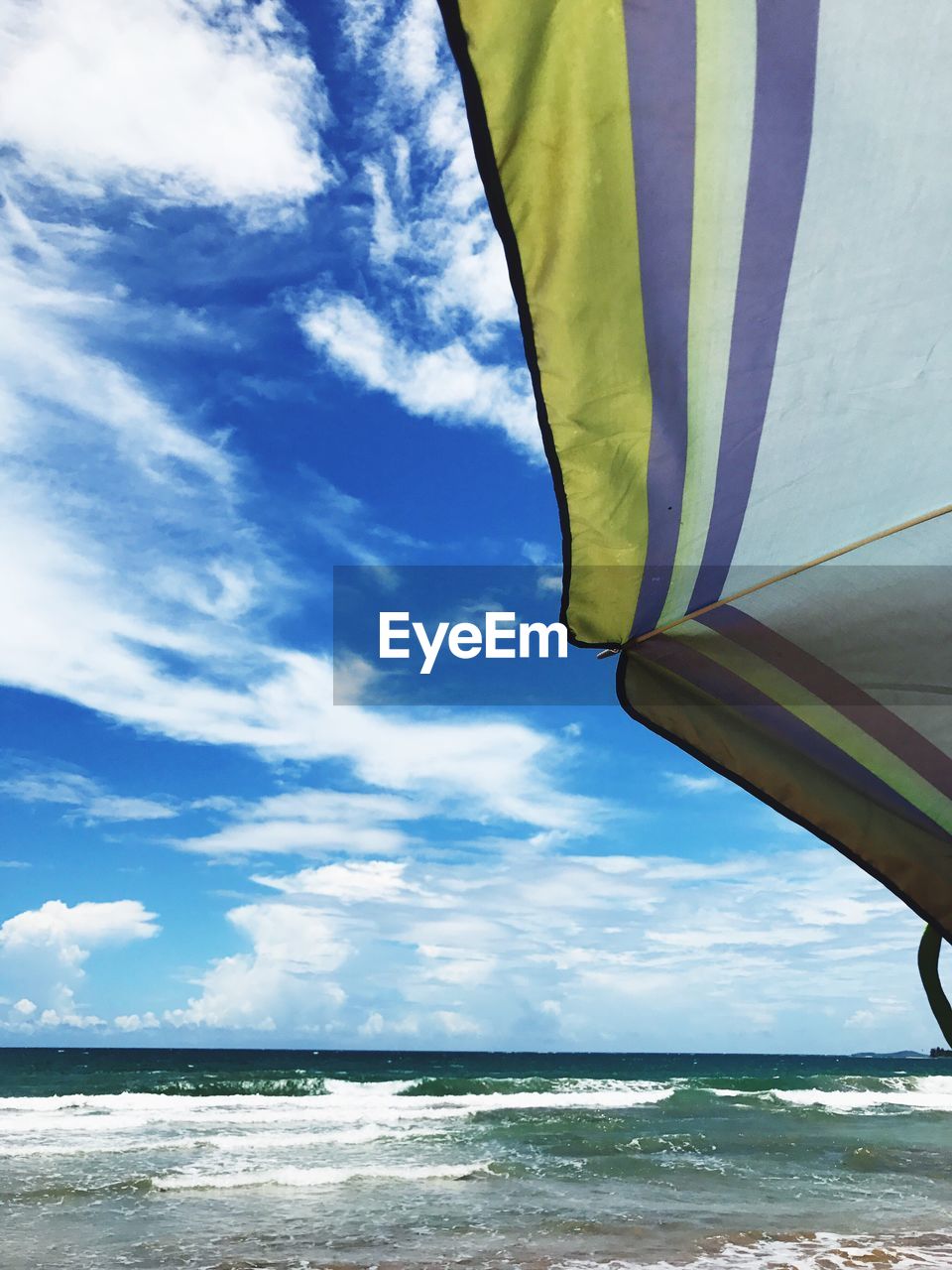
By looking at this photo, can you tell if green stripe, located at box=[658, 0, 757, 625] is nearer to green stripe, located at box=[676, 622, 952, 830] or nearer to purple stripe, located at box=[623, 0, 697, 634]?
purple stripe, located at box=[623, 0, 697, 634]

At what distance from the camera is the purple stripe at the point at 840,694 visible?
5.42 ft

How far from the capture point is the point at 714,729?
1738mm

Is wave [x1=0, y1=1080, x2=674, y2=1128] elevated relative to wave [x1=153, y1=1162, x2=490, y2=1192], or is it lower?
elevated

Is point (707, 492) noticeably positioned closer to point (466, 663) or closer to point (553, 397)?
point (553, 397)

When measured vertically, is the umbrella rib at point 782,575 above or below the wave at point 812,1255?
above

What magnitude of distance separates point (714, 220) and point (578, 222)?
0.78 ft

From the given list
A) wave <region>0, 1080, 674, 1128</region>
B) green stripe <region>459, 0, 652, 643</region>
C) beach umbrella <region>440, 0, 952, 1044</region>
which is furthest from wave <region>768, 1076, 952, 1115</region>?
green stripe <region>459, 0, 652, 643</region>

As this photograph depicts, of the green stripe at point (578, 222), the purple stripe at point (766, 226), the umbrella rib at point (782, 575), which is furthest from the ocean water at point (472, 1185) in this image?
the green stripe at point (578, 222)

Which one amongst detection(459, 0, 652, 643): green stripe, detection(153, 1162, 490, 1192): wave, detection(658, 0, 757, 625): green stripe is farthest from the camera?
detection(153, 1162, 490, 1192): wave

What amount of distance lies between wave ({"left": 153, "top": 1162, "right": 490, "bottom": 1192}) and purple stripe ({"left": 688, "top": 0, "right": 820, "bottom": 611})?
1140 centimetres

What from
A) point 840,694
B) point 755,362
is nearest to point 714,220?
point 755,362

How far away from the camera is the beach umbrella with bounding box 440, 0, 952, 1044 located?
104cm

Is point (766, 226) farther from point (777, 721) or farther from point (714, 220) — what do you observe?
point (777, 721)

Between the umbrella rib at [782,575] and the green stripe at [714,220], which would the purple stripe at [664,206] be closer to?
the green stripe at [714,220]
